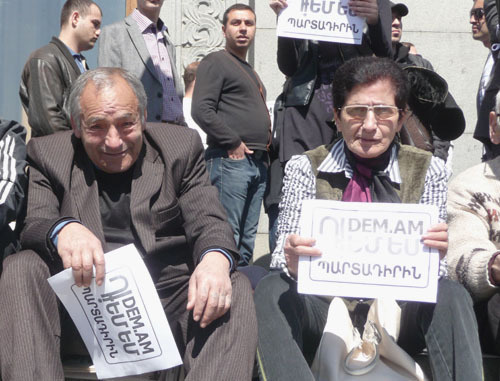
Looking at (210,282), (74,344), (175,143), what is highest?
(175,143)

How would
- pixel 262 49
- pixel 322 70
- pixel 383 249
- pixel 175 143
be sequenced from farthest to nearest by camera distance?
pixel 262 49
pixel 322 70
pixel 175 143
pixel 383 249

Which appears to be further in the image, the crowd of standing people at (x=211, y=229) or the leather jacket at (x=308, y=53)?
the leather jacket at (x=308, y=53)

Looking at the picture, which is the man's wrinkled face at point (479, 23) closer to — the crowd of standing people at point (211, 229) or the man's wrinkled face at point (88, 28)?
the crowd of standing people at point (211, 229)

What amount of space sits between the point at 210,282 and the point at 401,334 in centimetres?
81

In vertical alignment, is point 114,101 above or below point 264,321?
above

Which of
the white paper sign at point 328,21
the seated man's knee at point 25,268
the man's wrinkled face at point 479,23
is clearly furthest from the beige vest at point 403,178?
the man's wrinkled face at point 479,23

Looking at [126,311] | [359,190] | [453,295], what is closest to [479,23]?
[359,190]

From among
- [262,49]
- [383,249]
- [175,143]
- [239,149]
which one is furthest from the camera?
[262,49]

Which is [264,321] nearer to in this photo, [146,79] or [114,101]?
[114,101]

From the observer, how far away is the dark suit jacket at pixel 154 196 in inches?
128

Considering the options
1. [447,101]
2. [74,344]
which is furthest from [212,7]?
[74,344]

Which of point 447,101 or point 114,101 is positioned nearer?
point 114,101

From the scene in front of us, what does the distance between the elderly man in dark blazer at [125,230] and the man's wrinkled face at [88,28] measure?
1.80m

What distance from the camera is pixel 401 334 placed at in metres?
3.17
